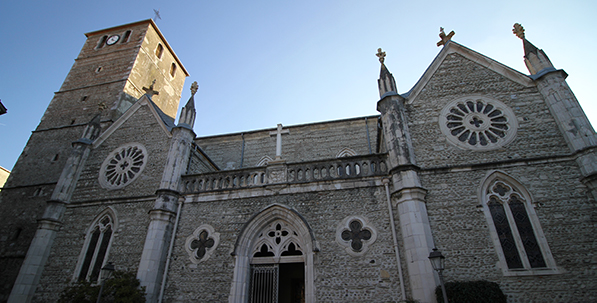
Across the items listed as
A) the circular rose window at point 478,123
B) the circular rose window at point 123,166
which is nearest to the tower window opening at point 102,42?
the circular rose window at point 123,166

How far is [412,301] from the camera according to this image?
8.70 meters

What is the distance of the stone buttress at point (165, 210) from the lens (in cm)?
1130

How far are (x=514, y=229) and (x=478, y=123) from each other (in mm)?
4044

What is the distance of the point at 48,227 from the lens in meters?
13.6

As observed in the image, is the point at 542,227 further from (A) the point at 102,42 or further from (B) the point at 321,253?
(A) the point at 102,42

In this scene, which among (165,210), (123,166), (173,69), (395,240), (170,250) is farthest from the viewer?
(173,69)

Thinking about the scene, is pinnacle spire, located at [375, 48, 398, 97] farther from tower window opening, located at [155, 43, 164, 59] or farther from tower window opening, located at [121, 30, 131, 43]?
tower window opening, located at [121, 30, 131, 43]

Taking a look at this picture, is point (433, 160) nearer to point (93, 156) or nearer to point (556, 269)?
point (556, 269)

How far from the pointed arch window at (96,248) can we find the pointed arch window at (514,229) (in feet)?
46.4

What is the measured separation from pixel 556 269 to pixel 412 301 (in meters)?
4.19

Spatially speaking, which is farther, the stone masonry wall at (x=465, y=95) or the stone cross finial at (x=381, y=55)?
the stone cross finial at (x=381, y=55)

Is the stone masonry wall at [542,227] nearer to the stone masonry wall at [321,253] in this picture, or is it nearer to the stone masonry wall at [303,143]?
the stone masonry wall at [321,253]

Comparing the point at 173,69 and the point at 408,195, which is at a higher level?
the point at 173,69

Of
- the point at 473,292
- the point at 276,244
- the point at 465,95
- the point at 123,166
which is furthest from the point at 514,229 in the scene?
the point at 123,166
